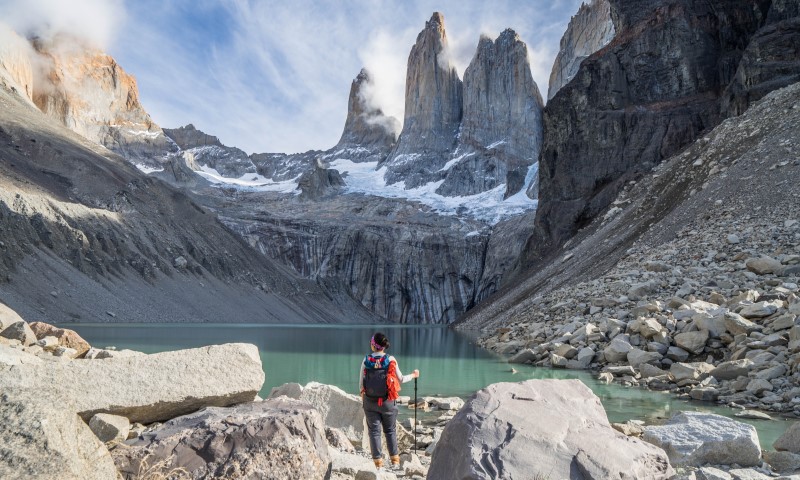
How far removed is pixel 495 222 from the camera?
11156cm

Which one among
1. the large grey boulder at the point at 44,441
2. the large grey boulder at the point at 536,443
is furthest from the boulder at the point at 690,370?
the large grey boulder at the point at 44,441

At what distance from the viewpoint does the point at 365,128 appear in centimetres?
18738

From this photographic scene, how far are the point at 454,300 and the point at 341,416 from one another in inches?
3710

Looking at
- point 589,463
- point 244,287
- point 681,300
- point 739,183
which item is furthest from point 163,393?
point 244,287

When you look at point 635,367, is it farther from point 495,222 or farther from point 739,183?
point 495,222

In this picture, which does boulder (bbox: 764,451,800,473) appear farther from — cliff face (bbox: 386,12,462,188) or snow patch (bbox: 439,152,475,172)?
cliff face (bbox: 386,12,462,188)

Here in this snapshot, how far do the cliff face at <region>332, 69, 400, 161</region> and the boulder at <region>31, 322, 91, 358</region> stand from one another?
161 m

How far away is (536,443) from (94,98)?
169971 mm

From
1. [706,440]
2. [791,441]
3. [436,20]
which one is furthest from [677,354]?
[436,20]

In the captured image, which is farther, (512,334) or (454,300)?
(454,300)

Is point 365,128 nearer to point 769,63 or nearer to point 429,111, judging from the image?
point 429,111

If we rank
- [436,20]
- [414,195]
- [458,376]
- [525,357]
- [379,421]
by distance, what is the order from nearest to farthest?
1. [379,421]
2. [458,376]
3. [525,357]
4. [414,195]
5. [436,20]

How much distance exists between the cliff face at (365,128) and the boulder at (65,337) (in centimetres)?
16141

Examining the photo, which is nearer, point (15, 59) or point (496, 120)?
point (15, 59)
